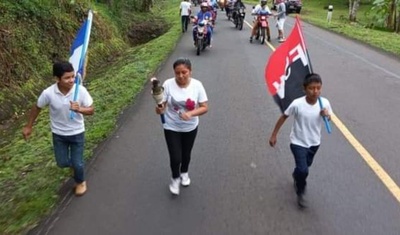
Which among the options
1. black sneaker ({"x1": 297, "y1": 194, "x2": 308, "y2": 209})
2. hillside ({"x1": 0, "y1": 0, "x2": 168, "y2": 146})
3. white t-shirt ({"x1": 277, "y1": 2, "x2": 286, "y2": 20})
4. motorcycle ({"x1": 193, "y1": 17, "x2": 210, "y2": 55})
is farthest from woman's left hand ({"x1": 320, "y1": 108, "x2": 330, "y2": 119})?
white t-shirt ({"x1": 277, "y1": 2, "x2": 286, "y2": 20})

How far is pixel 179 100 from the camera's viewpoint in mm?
4828

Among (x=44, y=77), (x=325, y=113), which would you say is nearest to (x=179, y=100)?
(x=325, y=113)

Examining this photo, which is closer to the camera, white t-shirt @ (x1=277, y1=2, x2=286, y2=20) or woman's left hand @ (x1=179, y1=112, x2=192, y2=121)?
woman's left hand @ (x1=179, y1=112, x2=192, y2=121)

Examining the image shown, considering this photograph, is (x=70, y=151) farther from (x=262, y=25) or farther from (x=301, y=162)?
(x=262, y=25)

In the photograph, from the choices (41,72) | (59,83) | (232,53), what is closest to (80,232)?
(59,83)

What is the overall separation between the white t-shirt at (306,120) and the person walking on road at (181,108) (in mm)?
958

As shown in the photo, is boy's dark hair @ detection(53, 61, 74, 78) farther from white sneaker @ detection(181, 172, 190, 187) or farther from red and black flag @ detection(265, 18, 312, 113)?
red and black flag @ detection(265, 18, 312, 113)

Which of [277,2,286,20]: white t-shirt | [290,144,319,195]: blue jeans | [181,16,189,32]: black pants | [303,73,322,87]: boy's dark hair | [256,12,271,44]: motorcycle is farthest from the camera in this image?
[181,16,189,32]: black pants

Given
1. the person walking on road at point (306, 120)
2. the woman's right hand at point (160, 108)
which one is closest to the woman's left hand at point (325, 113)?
the person walking on road at point (306, 120)

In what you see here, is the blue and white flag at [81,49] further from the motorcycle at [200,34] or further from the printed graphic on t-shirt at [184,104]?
the motorcycle at [200,34]

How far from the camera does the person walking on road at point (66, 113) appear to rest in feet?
15.4

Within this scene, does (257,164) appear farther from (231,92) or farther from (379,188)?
(231,92)

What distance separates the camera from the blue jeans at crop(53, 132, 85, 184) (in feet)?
16.4

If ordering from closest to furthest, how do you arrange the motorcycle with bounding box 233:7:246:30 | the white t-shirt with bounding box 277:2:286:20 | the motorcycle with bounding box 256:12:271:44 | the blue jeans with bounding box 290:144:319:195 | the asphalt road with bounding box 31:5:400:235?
the asphalt road with bounding box 31:5:400:235, the blue jeans with bounding box 290:144:319:195, the motorcycle with bounding box 256:12:271:44, the white t-shirt with bounding box 277:2:286:20, the motorcycle with bounding box 233:7:246:30
